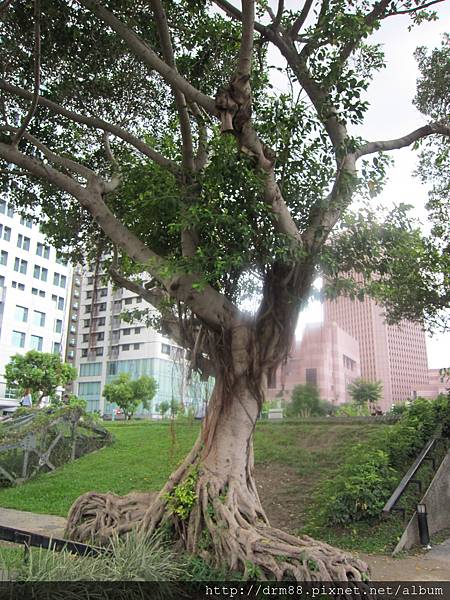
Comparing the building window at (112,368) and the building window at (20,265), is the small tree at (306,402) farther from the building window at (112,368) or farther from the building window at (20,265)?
the building window at (112,368)

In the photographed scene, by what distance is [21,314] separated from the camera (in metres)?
50.1

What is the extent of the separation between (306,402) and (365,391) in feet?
13.2

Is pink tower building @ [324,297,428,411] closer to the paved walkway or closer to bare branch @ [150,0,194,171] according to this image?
the paved walkway

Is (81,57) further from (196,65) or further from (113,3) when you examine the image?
(196,65)

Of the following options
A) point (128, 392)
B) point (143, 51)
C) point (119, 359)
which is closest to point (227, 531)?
point (143, 51)

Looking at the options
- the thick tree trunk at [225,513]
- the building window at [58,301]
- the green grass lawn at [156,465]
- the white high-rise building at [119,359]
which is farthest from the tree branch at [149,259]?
the building window at [58,301]

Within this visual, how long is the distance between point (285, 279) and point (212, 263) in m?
0.95

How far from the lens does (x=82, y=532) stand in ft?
19.7

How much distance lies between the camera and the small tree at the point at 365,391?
9.17 m

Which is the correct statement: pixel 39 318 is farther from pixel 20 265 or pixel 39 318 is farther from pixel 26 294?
pixel 20 265

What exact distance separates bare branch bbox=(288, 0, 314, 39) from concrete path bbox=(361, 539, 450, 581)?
22.3 feet

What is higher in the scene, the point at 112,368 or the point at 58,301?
the point at 58,301

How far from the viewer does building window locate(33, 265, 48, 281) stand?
A: 174ft

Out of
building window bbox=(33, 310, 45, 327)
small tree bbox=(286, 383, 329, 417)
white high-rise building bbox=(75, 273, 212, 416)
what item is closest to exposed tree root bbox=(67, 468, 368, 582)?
small tree bbox=(286, 383, 329, 417)
